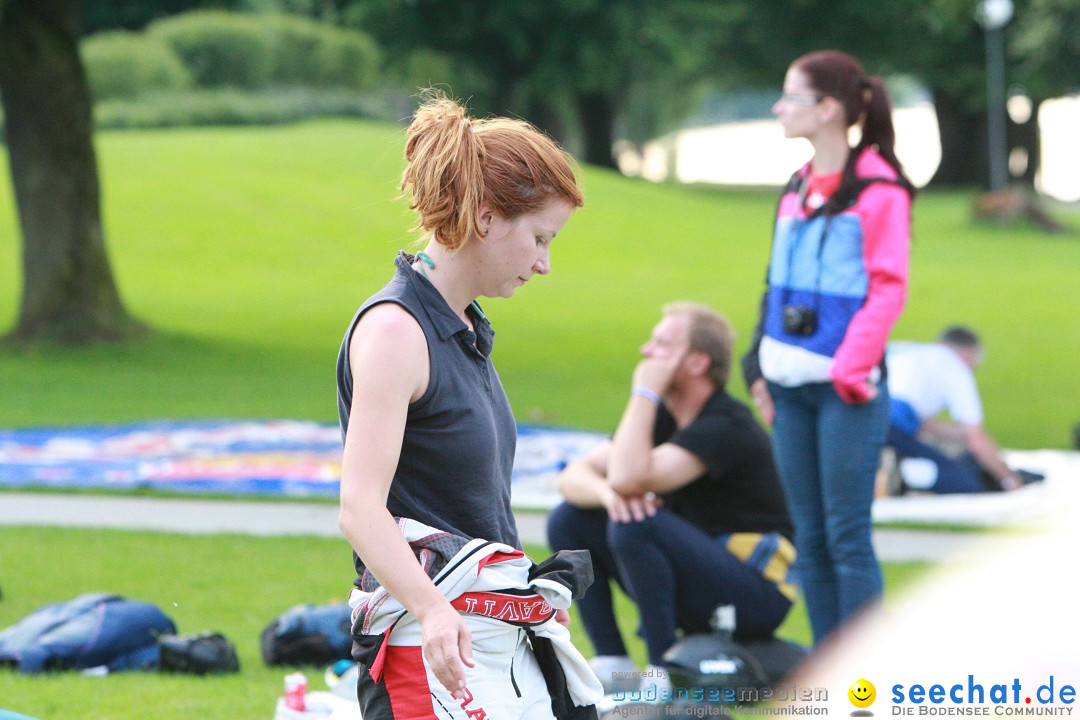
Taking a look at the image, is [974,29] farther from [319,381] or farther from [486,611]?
[486,611]

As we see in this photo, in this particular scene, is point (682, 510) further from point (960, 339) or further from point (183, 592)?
point (960, 339)

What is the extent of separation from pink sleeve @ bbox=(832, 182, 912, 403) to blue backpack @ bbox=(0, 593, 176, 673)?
2.74 metres

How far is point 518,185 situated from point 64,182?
14.0 meters

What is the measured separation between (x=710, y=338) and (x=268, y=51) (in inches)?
1524

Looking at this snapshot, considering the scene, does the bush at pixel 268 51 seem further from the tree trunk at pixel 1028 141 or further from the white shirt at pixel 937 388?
the white shirt at pixel 937 388

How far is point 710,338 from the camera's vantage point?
561 centimetres

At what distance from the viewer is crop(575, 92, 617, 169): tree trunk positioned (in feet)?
153

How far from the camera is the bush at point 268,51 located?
4119 centimetres

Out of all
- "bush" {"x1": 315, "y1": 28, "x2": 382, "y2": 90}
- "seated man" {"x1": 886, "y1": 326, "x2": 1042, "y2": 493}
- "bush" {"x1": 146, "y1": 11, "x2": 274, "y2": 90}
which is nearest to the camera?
"seated man" {"x1": 886, "y1": 326, "x2": 1042, "y2": 493}

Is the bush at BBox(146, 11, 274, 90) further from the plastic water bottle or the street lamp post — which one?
the plastic water bottle

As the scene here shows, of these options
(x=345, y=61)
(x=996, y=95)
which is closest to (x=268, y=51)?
(x=345, y=61)

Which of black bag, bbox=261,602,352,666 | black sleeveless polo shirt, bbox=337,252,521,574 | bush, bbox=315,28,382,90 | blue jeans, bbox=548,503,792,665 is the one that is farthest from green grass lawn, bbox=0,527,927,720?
bush, bbox=315,28,382,90

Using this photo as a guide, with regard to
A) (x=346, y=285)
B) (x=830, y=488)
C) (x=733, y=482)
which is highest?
(x=830, y=488)

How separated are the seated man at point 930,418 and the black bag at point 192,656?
183 inches
